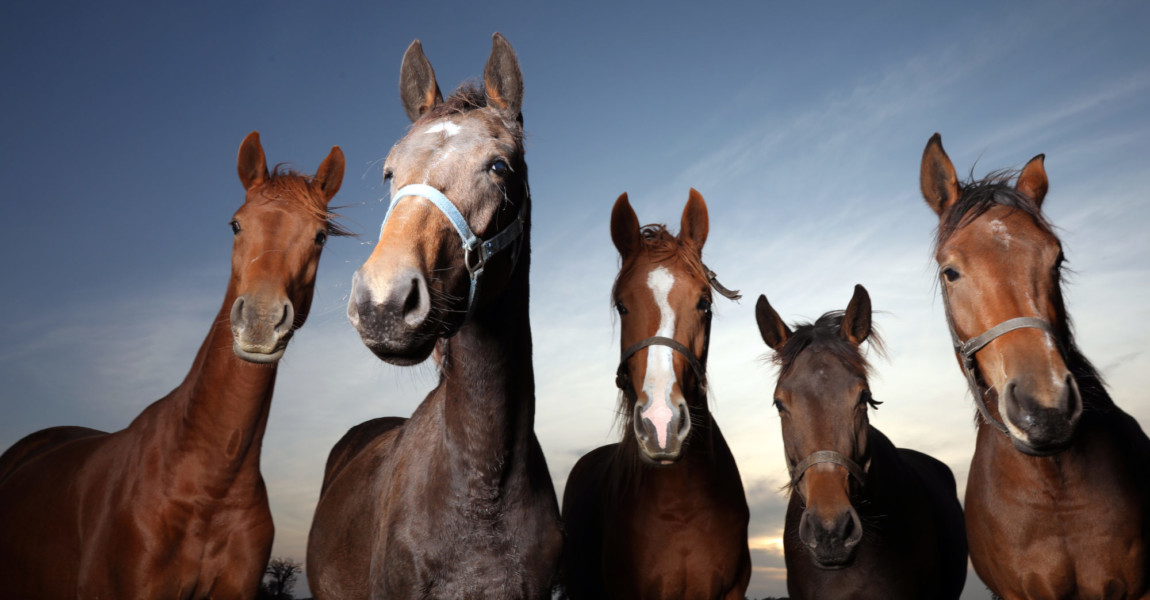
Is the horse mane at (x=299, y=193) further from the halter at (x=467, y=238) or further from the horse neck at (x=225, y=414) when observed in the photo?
the halter at (x=467, y=238)

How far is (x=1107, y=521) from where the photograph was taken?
12.4ft

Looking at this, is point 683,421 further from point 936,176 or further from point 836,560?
point 936,176

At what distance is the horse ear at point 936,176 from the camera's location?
459cm

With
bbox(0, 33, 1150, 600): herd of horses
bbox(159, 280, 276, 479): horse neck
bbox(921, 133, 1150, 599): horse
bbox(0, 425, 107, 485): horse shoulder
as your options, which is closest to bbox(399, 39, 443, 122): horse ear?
bbox(0, 33, 1150, 600): herd of horses

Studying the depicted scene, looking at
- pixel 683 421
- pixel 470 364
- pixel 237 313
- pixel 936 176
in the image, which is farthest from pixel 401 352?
pixel 936 176

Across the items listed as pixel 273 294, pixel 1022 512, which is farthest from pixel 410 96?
pixel 1022 512

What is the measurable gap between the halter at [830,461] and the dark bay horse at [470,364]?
1.86 metres

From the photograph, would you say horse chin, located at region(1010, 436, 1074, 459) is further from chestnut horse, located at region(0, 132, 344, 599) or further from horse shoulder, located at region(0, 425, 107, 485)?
horse shoulder, located at region(0, 425, 107, 485)

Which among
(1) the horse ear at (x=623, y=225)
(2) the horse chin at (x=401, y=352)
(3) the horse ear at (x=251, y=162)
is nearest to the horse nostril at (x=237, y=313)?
(3) the horse ear at (x=251, y=162)

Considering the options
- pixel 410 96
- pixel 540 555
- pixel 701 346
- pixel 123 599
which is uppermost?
pixel 410 96

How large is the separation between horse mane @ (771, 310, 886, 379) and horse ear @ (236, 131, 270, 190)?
404 centimetres

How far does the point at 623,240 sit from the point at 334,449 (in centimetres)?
345

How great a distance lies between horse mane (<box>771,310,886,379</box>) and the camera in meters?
4.87

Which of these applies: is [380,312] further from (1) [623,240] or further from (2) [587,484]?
(2) [587,484]
